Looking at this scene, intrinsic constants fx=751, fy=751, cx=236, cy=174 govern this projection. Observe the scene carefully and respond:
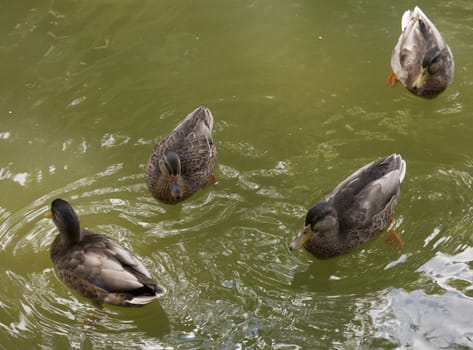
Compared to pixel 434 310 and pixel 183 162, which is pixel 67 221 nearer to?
pixel 183 162

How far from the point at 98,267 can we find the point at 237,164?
1.90 m

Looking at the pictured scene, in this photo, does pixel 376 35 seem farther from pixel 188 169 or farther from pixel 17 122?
pixel 17 122

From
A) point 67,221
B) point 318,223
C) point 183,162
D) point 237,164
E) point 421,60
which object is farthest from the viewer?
point 421,60

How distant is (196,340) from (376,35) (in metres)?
4.72

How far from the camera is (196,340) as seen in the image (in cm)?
521

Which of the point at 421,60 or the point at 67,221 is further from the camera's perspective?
the point at 421,60

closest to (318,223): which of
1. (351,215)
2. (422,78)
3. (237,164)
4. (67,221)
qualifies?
(351,215)

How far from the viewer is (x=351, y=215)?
5840 millimetres

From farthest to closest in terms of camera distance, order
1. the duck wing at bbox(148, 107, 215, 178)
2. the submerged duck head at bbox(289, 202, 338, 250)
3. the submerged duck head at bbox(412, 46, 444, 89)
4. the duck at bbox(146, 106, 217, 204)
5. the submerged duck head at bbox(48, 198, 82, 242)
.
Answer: the submerged duck head at bbox(412, 46, 444, 89), the duck wing at bbox(148, 107, 215, 178), the duck at bbox(146, 106, 217, 204), the submerged duck head at bbox(289, 202, 338, 250), the submerged duck head at bbox(48, 198, 82, 242)

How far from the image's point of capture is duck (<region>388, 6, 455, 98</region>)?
24.4 feet

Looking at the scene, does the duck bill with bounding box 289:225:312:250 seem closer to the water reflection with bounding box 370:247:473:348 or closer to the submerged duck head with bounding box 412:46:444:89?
the water reflection with bounding box 370:247:473:348

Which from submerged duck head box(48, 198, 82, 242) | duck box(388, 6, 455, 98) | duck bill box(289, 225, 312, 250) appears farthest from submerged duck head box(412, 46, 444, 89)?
submerged duck head box(48, 198, 82, 242)

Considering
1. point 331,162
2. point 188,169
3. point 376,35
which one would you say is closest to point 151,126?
point 188,169

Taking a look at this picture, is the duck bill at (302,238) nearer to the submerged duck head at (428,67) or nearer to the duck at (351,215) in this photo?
the duck at (351,215)
